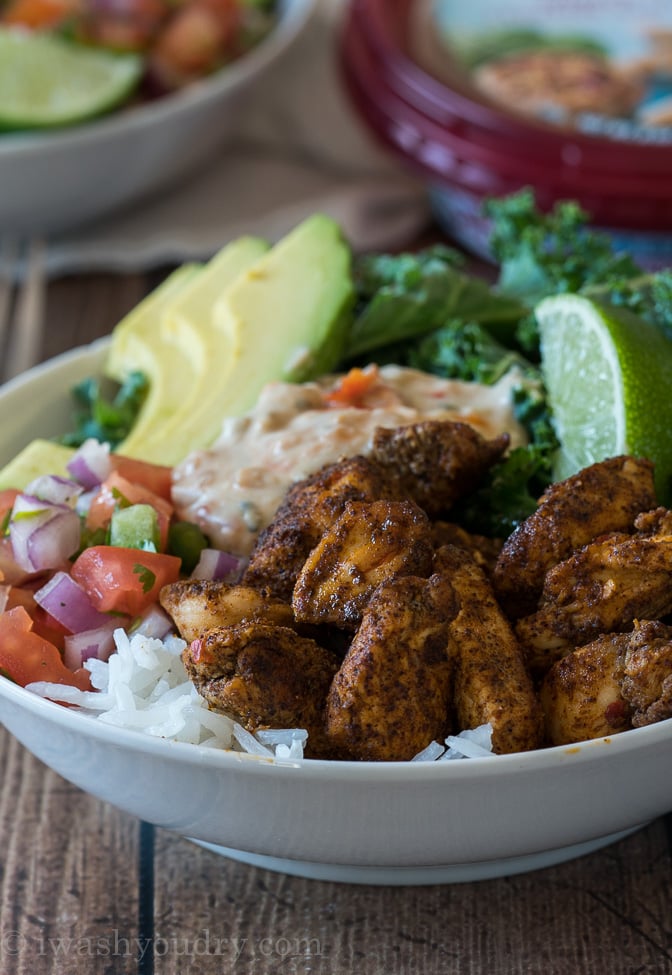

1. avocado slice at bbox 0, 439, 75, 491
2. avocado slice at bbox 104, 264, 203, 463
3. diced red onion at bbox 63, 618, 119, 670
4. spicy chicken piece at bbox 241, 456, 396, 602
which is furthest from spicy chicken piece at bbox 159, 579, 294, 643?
avocado slice at bbox 104, 264, 203, 463

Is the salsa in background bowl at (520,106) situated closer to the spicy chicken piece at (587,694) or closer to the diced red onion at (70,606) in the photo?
the spicy chicken piece at (587,694)

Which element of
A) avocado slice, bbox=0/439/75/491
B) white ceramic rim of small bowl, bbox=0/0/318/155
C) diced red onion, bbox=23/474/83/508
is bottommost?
white ceramic rim of small bowl, bbox=0/0/318/155

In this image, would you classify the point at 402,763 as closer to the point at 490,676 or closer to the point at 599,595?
the point at 490,676

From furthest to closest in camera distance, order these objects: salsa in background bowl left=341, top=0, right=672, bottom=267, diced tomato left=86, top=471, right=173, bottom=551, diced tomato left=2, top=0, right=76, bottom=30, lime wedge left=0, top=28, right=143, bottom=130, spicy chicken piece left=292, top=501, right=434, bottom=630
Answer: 1. diced tomato left=2, top=0, right=76, bottom=30
2. lime wedge left=0, top=28, right=143, bottom=130
3. salsa in background bowl left=341, top=0, right=672, bottom=267
4. diced tomato left=86, top=471, right=173, bottom=551
5. spicy chicken piece left=292, top=501, right=434, bottom=630

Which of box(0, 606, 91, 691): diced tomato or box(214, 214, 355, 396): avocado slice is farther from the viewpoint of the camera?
box(214, 214, 355, 396): avocado slice

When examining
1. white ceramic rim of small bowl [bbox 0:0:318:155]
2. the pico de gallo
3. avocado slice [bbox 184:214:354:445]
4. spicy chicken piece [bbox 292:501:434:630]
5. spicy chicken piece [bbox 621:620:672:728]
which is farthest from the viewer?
white ceramic rim of small bowl [bbox 0:0:318:155]

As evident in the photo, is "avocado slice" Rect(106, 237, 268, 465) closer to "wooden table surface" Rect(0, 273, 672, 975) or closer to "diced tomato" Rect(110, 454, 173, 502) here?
"diced tomato" Rect(110, 454, 173, 502)

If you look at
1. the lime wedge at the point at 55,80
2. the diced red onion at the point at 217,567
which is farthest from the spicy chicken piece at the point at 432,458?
the lime wedge at the point at 55,80

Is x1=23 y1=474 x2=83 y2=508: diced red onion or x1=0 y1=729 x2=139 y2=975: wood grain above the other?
x1=23 y1=474 x2=83 y2=508: diced red onion
